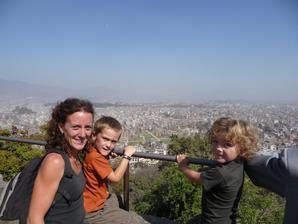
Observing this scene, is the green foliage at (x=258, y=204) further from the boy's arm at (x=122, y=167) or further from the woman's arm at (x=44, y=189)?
the woman's arm at (x=44, y=189)

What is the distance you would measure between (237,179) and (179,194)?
9.49 m

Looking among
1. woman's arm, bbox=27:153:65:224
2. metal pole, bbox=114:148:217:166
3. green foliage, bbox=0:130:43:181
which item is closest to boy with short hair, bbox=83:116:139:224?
metal pole, bbox=114:148:217:166

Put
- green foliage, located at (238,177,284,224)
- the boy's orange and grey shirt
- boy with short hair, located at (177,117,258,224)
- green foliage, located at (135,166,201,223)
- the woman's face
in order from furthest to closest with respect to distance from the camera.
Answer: green foliage, located at (135,166,201,223) < green foliage, located at (238,177,284,224) < the boy's orange and grey shirt < boy with short hair, located at (177,117,258,224) < the woman's face

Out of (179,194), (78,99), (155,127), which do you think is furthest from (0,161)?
(155,127)

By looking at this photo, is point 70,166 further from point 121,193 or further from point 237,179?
point 121,193

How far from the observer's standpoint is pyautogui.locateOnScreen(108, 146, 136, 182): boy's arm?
274cm

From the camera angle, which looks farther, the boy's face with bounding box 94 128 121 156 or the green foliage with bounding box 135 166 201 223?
the green foliage with bounding box 135 166 201 223

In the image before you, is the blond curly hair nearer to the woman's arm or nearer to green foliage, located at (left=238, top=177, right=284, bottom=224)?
the woman's arm

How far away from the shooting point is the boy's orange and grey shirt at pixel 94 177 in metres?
2.71

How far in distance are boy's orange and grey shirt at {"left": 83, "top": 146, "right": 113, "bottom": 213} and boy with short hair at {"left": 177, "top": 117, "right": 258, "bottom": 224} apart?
73 centimetres

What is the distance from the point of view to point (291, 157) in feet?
5.64

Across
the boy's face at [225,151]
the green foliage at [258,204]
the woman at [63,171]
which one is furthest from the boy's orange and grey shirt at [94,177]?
the green foliage at [258,204]

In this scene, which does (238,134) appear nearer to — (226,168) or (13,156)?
(226,168)

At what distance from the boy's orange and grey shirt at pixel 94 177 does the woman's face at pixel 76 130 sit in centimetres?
50
